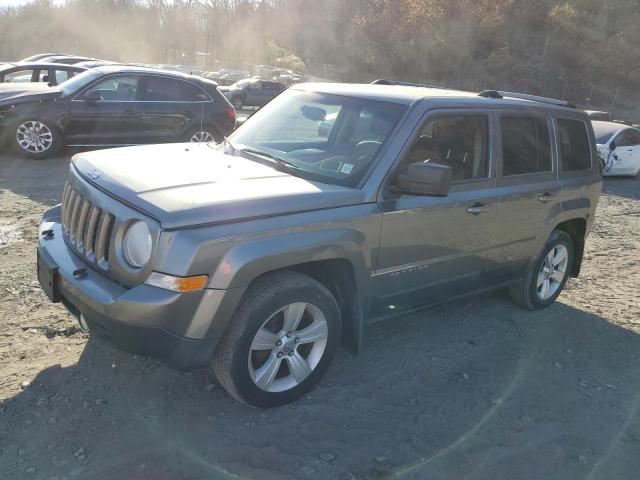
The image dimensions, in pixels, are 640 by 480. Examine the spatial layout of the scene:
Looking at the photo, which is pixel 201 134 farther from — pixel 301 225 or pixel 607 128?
pixel 607 128

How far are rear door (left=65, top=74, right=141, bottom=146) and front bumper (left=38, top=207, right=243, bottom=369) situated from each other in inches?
280

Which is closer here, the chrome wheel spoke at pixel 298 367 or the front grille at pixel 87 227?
the front grille at pixel 87 227

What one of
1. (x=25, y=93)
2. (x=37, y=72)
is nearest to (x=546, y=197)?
(x=25, y=93)

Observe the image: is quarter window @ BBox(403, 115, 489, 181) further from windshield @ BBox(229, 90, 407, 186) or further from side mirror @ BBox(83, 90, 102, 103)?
side mirror @ BBox(83, 90, 102, 103)

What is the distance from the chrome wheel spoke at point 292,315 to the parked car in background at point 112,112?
7422 mm

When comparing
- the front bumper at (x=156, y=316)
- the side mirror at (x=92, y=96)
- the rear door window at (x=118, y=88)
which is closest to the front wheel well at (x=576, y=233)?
the front bumper at (x=156, y=316)

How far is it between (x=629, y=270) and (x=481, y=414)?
13.7ft

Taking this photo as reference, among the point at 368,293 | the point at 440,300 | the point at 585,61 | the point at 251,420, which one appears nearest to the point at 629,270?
the point at 440,300

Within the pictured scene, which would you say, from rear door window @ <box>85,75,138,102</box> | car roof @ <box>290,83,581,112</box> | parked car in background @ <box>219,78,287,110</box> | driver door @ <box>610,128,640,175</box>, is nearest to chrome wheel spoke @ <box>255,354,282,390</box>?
car roof @ <box>290,83,581,112</box>

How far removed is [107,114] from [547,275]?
745 centimetres

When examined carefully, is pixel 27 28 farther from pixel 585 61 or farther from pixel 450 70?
pixel 585 61

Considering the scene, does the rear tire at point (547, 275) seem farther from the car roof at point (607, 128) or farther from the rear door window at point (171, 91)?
the car roof at point (607, 128)

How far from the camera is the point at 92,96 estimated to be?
945cm

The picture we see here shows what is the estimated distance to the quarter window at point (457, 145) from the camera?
3857 mm
